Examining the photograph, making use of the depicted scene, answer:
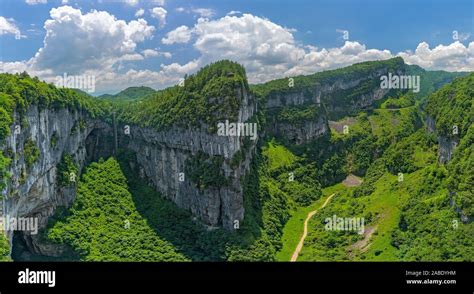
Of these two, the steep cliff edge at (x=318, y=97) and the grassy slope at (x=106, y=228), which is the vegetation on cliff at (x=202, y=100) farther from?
the steep cliff edge at (x=318, y=97)

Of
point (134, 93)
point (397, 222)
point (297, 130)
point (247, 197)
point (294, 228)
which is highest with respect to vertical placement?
point (134, 93)

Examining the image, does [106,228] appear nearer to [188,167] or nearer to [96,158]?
[188,167]

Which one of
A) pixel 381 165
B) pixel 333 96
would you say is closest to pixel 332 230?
pixel 381 165

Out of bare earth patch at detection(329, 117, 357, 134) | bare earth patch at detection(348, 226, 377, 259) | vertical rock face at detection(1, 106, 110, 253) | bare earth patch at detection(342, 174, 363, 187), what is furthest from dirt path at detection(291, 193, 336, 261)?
bare earth patch at detection(329, 117, 357, 134)

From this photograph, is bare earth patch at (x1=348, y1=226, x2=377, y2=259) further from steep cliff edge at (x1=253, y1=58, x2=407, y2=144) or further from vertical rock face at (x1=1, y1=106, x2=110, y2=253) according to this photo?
steep cliff edge at (x1=253, y1=58, x2=407, y2=144)

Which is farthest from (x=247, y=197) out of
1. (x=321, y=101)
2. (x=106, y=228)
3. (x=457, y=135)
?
(x=321, y=101)
